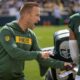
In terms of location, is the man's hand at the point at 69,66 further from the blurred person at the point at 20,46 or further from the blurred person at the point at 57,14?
the blurred person at the point at 57,14

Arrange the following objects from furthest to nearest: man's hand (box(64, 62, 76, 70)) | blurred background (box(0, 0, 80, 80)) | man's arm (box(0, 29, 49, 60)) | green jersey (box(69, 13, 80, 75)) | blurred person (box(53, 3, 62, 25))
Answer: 1. blurred person (box(53, 3, 62, 25))
2. blurred background (box(0, 0, 80, 80))
3. man's hand (box(64, 62, 76, 70))
4. man's arm (box(0, 29, 49, 60))
5. green jersey (box(69, 13, 80, 75))

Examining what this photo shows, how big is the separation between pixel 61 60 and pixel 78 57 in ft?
4.18

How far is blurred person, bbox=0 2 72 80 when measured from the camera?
629 cm

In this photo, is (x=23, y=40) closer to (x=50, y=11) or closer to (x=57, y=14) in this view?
(x=57, y=14)

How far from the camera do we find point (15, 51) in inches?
248

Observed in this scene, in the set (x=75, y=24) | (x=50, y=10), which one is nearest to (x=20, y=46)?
(x=75, y=24)

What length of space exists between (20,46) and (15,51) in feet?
0.67

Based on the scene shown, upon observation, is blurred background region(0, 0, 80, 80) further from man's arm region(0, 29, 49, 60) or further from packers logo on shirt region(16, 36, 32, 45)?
man's arm region(0, 29, 49, 60)

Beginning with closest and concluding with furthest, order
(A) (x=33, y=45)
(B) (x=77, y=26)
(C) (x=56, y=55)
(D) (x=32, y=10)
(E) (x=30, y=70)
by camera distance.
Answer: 1. (B) (x=77, y=26)
2. (D) (x=32, y=10)
3. (A) (x=33, y=45)
4. (C) (x=56, y=55)
5. (E) (x=30, y=70)

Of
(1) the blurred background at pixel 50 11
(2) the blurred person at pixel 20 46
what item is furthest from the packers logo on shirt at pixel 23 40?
(1) the blurred background at pixel 50 11

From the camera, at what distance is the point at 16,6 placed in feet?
117

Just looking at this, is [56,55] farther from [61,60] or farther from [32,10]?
[32,10]

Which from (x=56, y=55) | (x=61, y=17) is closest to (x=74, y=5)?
(x=61, y=17)

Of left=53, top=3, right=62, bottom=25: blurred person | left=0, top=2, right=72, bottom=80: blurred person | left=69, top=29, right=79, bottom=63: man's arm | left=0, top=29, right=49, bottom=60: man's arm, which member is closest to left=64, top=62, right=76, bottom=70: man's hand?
left=0, top=2, right=72, bottom=80: blurred person
